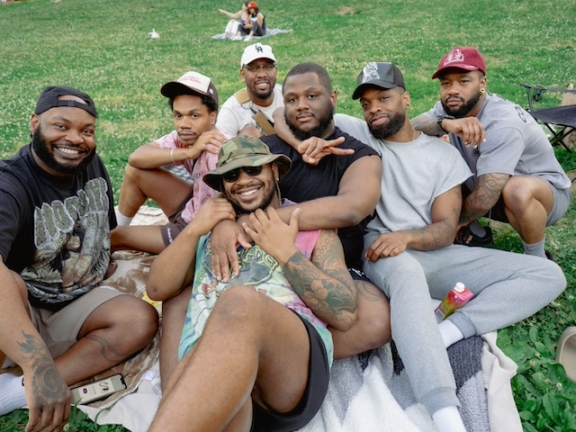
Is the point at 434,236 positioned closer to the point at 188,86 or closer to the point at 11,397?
the point at 188,86

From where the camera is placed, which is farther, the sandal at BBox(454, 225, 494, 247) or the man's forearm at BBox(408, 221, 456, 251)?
the sandal at BBox(454, 225, 494, 247)

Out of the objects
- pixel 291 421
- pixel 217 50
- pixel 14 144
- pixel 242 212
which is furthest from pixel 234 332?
pixel 217 50

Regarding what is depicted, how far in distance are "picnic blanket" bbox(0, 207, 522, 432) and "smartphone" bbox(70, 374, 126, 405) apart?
0.04m

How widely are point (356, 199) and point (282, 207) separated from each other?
1.79 ft

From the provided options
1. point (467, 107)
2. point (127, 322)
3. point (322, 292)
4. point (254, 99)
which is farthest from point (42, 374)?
point (254, 99)

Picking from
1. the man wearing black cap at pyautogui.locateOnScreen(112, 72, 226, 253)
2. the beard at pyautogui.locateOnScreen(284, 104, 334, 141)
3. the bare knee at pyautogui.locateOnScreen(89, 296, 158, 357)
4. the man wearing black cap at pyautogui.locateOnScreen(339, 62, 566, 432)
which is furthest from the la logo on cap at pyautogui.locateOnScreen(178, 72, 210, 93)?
the bare knee at pyautogui.locateOnScreen(89, 296, 158, 357)

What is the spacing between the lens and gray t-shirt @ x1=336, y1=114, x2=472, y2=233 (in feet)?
14.1

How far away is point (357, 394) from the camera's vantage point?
3.51m

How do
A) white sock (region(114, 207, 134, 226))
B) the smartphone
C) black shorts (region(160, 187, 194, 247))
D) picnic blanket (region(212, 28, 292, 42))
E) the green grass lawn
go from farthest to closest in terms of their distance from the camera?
picnic blanket (region(212, 28, 292, 42)) → white sock (region(114, 207, 134, 226)) → black shorts (region(160, 187, 194, 247)) → the green grass lawn → the smartphone

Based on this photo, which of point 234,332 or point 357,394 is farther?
point 357,394

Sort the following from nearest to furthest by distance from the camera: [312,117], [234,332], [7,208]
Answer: [234,332] < [7,208] < [312,117]

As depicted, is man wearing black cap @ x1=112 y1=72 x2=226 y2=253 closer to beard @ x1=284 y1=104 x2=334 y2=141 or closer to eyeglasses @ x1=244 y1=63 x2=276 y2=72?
beard @ x1=284 y1=104 x2=334 y2=141

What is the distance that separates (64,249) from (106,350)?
801mm

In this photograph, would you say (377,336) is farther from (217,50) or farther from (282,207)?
(217,50)
